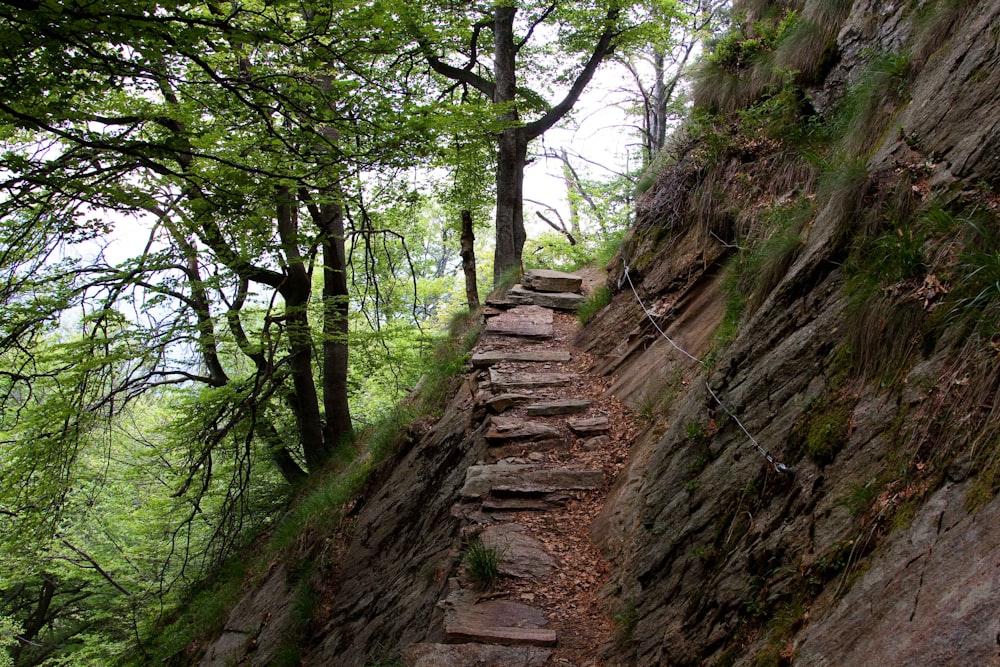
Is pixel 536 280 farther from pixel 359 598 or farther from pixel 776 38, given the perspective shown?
pixel 359 598

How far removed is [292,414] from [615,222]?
30.9 feet

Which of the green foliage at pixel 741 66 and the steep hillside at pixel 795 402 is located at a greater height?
the green foliage at pixel 741 66

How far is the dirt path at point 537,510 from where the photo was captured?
4.06m

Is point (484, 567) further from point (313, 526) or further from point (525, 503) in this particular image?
point (313, 526)

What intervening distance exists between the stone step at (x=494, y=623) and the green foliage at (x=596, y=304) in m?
4.30

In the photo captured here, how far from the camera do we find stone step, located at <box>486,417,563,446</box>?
20.0ft

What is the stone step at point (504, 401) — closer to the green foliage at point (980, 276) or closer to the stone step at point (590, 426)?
the stone step at point (590, 426)

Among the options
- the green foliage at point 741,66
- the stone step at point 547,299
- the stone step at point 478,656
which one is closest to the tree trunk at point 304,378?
the stone step at point 547,299

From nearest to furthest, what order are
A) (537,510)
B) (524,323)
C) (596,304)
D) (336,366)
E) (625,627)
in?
(625,627) → (537,510) → (596,304) → (524,323) → (336,366)

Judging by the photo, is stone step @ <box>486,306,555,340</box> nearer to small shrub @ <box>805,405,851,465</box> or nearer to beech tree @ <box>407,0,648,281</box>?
beech tree @ <box>407,0,648,281</box>

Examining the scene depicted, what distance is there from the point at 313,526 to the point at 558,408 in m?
3.89

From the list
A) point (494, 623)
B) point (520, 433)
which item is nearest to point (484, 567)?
point (494, 623)

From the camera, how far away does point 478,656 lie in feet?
13.0

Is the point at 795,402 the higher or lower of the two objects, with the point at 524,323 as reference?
lower
